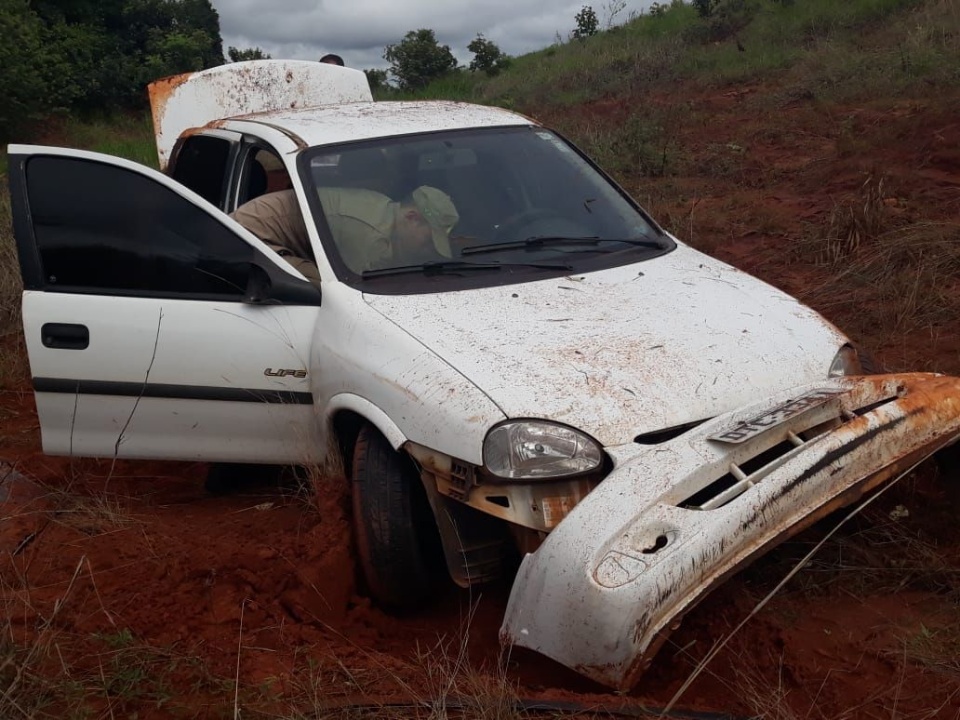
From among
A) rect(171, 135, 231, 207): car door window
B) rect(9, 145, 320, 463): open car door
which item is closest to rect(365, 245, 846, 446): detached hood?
rect(9, 145, 320, 463): open car door

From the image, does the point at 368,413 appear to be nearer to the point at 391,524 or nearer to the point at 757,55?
the point at 391,524

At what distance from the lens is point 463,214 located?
13.0ft

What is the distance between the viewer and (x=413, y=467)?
3145 mm

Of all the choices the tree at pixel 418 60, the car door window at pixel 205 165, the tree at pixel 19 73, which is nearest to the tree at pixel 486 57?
the tree at pixel 418 60

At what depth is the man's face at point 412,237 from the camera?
375cm

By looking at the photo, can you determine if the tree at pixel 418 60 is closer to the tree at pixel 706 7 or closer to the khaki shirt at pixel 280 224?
the tree at pixel 706 7

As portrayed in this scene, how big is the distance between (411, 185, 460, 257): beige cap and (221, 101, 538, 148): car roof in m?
0.39

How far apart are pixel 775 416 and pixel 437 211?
1.71 metres

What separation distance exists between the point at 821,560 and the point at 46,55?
22075 mm

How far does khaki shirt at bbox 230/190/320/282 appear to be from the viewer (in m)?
3.98

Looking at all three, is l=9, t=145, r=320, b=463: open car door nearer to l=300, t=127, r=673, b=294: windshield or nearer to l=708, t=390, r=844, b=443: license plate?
l=300, t=127, r=673, b=294: windshield

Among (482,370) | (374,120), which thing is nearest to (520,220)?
(374,120)

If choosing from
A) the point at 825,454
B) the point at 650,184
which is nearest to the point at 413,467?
the point at 825,454

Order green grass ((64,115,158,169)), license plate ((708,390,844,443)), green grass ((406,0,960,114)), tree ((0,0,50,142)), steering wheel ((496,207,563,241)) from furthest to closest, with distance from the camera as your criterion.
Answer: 1. green grass ((64,115,158,169))
2. tree ((0,0,50,142))
3. green grass ((406,0,960,114))
4. steering wheel ((496,207,563,241))
5. license plate ((708,390,844,443))
